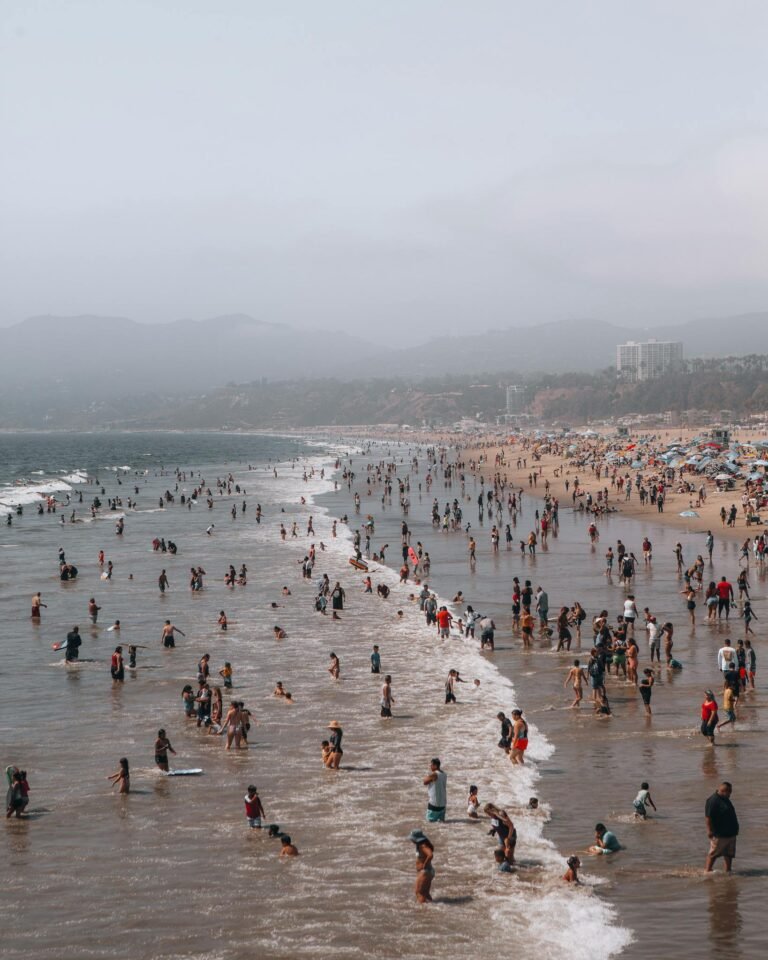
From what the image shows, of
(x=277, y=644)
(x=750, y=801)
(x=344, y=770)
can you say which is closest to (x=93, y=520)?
(x=277, y=644)

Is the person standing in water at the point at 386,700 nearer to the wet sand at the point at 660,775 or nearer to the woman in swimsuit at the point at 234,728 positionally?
the wet sand at the point at 660,775

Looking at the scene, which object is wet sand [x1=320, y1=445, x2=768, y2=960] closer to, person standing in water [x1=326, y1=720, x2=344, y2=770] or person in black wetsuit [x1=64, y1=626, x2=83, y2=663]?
person standing in water [x1=326, y1=720, x2=344, y2=770]

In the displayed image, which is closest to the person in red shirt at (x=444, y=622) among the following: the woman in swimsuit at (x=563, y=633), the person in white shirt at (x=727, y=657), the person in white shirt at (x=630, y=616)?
the woman in swimsuit at (x=563, y=633)

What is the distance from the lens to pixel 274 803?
608 inches

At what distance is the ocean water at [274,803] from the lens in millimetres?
11328

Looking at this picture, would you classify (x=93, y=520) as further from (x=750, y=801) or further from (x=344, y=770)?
(x=750, y=801)

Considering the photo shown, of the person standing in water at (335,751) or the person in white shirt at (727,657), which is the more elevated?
the person in white shirt at (727,657)

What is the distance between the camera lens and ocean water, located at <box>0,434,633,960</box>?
1133 cm

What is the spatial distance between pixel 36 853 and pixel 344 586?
23236 millimetres

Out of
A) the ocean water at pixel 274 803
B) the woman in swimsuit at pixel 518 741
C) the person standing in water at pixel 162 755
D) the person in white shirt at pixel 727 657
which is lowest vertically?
the ocean water at pixel 274 803

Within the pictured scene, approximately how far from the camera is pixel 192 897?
1220 centimetres

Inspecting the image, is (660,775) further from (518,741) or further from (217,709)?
(217,709)

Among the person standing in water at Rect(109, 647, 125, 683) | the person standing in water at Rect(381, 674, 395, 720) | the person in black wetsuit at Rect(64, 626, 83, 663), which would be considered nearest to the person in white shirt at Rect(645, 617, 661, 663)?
the person standing in water at Rect(381, 674, 395, 720)

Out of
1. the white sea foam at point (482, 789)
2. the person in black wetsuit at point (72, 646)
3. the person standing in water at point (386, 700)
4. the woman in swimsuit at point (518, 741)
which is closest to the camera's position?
the white sea foam at point (482, 789)
